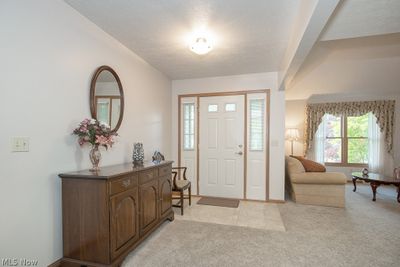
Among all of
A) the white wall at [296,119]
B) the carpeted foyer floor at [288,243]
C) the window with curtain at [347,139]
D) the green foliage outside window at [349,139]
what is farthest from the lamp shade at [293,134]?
the carpeted foyer floor at [288,243]

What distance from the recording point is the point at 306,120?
19.7 ft

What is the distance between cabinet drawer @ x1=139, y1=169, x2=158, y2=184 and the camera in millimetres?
2326

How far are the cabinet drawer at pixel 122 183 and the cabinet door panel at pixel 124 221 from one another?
5 cm

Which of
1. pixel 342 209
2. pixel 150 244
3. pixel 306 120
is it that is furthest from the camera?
pixel 306 120

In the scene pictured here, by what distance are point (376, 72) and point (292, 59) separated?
3560 millimetres

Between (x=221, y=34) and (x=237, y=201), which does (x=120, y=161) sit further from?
(x=237, y=201)

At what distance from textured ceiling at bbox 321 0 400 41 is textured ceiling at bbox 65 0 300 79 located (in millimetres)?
431

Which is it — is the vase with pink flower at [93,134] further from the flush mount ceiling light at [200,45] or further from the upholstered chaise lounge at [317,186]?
the upholstered chaise lounge at [317,186]

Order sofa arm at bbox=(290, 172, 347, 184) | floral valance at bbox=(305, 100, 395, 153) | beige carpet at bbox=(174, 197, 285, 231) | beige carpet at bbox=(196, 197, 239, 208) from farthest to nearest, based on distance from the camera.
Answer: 1. floral valance at bbox=(305, 100, 395, 153)
2. beige carpet at bbox=(196, 197, 239, 208)
3. sofa arm at bbox=(290, 172, 347, 184)
4. beige carpet at bbox=(174, 197, 285, 231)

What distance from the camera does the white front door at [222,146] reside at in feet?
13.6

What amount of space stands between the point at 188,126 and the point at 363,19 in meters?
3.23

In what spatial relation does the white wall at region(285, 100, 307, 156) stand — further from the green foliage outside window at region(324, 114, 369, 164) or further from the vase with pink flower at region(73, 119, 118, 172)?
the vase with pink flower at region(73, 119, 118, 172)

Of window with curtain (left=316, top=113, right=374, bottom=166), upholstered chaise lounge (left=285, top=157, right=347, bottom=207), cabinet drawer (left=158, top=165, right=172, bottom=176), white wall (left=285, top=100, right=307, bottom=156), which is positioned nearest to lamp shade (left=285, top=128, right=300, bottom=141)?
white wall (left=285, top=100, right=307, bottom=156)

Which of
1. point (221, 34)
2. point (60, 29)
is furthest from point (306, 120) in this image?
point (60, 29)
